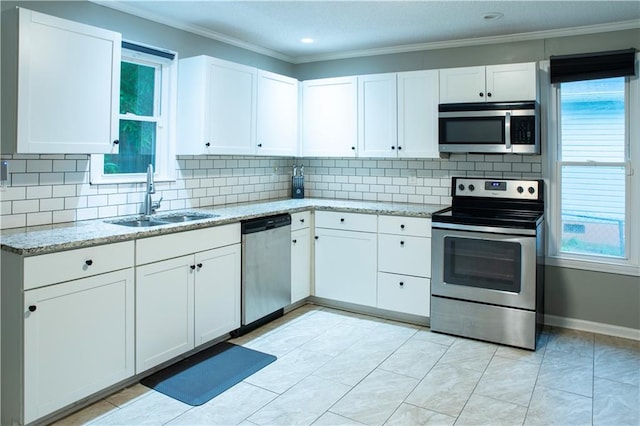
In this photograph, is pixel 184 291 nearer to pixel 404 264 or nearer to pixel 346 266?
pixel 346 266

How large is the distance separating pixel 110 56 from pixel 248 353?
2.13 m

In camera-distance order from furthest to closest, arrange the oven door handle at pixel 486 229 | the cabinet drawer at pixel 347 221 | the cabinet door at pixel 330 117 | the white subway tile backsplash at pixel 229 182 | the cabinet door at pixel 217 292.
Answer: the cabinet door at pixel 330 117 → the cabinet drawer at pixel 347 221 → the oven door handle at pixel 486 229 → the cabinet door at pixel 217 292 → the white subway tile backsplash at pixel 229 182

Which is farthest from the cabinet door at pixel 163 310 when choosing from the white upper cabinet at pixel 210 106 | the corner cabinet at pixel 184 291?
the white upper cabinet at pixel 210 106

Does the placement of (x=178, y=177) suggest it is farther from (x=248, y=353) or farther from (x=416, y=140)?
(x=416, y=140)

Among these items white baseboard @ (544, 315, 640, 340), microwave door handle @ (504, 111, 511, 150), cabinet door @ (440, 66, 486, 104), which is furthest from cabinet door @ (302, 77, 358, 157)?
white baseboard @ (544, 315, 640, 340)

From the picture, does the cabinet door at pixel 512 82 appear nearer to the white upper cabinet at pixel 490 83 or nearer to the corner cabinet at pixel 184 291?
the white upper cabinet at pixel 490 83

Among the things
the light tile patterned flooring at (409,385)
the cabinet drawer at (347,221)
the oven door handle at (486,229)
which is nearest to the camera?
the light tile patterned flooring at (409,385)

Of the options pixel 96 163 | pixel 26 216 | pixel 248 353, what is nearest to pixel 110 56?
pixel 96 163

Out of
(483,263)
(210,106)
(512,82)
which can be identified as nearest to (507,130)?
(512,82)

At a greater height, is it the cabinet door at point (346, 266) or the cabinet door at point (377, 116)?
the cabinet door at point (377, 116)

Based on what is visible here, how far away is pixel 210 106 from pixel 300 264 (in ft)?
5.09

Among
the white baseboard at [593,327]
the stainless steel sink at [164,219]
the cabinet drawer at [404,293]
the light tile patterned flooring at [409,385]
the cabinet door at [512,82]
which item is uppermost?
the cabinet door at [512,82]

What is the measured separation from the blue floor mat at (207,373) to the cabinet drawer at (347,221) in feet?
4.50

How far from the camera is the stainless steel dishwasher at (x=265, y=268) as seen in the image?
11.7ft
